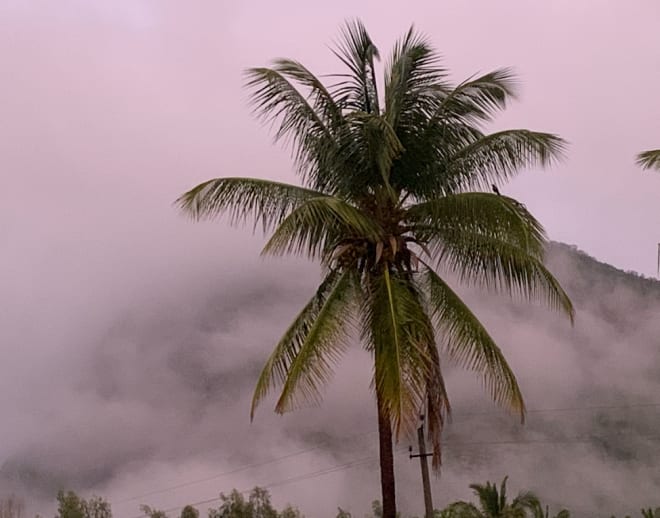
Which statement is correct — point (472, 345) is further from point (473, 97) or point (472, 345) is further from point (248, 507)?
point (248, 507)

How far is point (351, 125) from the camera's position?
18656mm

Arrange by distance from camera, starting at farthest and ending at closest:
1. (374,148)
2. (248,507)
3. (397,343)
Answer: (248,507) < (374,148) < (397,343)

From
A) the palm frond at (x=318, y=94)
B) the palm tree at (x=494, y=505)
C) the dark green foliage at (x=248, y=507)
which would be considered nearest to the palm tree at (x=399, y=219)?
the palm frond at (x=318, y=94)

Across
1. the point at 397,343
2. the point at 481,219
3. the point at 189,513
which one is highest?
the point at 481,219

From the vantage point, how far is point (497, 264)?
18.7 m

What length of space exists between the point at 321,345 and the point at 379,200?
3032mm

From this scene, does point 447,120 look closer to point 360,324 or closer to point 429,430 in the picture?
point 360,324

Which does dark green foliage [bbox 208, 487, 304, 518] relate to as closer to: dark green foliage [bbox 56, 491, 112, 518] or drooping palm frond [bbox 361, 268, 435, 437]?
dark green foliage [bbox 56, 491, 112, 518]

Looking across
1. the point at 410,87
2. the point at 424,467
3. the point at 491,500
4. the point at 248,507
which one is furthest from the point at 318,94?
the point at 248,507

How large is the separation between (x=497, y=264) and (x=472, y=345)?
5.52 ft

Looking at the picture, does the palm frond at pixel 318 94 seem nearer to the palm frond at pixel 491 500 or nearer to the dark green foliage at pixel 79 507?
the palm frond at pixel 491 500

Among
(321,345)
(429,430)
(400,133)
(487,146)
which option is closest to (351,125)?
(400,133)

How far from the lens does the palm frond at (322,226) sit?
16.3 metres

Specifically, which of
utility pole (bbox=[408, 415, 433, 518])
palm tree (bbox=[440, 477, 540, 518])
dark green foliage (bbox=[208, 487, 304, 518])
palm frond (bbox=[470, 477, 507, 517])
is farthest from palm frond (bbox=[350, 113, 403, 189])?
dark green foliage (bbox=[208, 487, 304, 518])
